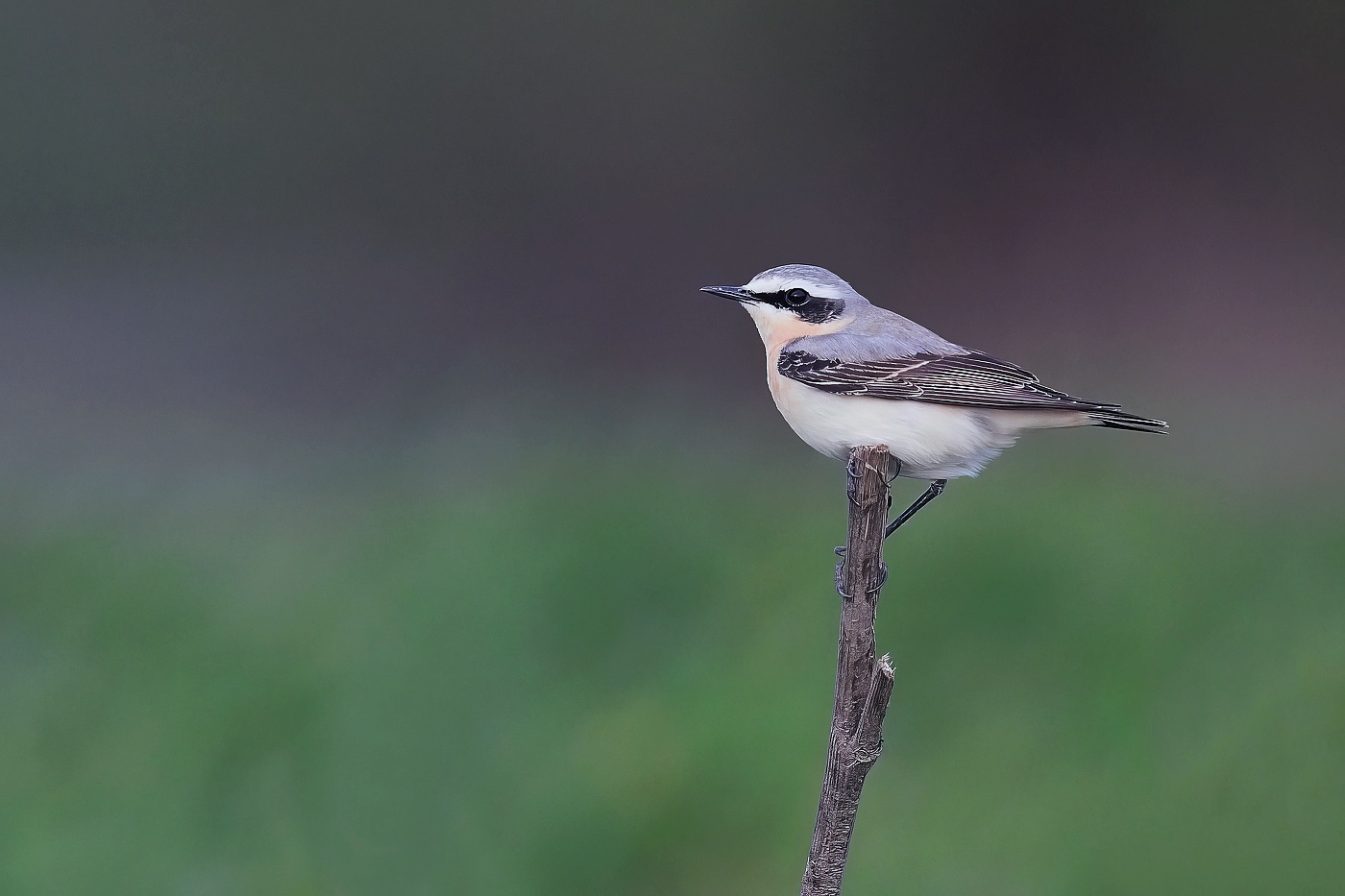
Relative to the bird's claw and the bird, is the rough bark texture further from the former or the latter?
the bird

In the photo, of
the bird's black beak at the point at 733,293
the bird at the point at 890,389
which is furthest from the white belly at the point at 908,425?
the bird's black beak at the point at 733,293

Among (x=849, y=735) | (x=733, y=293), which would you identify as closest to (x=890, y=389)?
(x=733, y=293)

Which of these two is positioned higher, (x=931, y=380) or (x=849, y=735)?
(x=931, y=380)

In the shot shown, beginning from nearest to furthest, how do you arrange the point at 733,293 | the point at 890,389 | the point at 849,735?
the point at 849,735, the point at 890,389, the point at 733,293

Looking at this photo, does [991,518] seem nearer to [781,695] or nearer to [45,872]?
[781,695]

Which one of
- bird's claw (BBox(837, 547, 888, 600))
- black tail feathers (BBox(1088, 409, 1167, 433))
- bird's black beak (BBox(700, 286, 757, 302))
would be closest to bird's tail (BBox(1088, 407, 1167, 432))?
black tail feathers (BBox(1088, 409, 1167, 433))

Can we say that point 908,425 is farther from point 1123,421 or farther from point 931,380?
point 1123,421

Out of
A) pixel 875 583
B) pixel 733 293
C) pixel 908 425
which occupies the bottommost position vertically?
pixel 875 583

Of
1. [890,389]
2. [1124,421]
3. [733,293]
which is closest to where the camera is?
[1124,421]

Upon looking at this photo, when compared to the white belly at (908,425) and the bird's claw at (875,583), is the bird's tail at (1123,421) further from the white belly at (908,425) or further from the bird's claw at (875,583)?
the bird's claw at (875,583)

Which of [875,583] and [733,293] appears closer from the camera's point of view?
[875,583]
